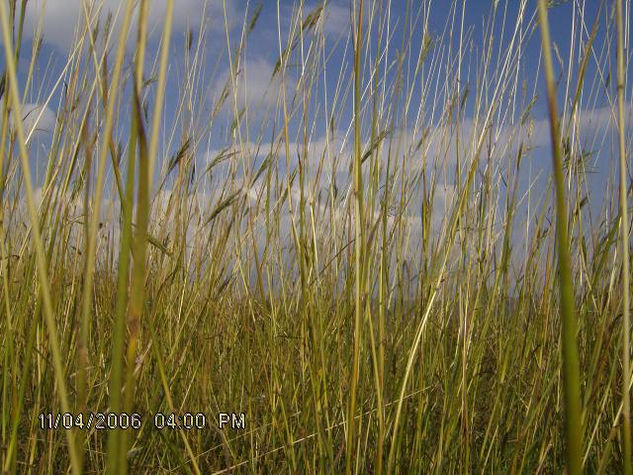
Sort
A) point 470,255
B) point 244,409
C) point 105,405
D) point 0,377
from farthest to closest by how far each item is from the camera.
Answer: point 244,409, point 105,405, point 470,255, point 0,377

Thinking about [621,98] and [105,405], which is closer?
[621,98]

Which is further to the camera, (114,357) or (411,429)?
(411,429)

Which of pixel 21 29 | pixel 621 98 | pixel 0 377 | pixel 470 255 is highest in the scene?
pixel 21 29

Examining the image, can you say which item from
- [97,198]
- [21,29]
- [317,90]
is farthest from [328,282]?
[97,198]

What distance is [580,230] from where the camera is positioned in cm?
115

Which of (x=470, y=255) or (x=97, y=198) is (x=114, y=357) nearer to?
(x=97, y=198)

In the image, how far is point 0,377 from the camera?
3.63ft

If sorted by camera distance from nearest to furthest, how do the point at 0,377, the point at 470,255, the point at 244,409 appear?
the point at 0,377 < the point at 470,255 < the point at 244,409

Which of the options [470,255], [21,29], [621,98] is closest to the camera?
[621,98]

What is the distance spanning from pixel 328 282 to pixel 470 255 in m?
0.40

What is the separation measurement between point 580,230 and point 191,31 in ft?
4.03

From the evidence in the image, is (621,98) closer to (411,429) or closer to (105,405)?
(411,429)

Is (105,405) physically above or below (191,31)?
below

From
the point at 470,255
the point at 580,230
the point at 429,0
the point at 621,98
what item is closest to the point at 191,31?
the point at 429,0
